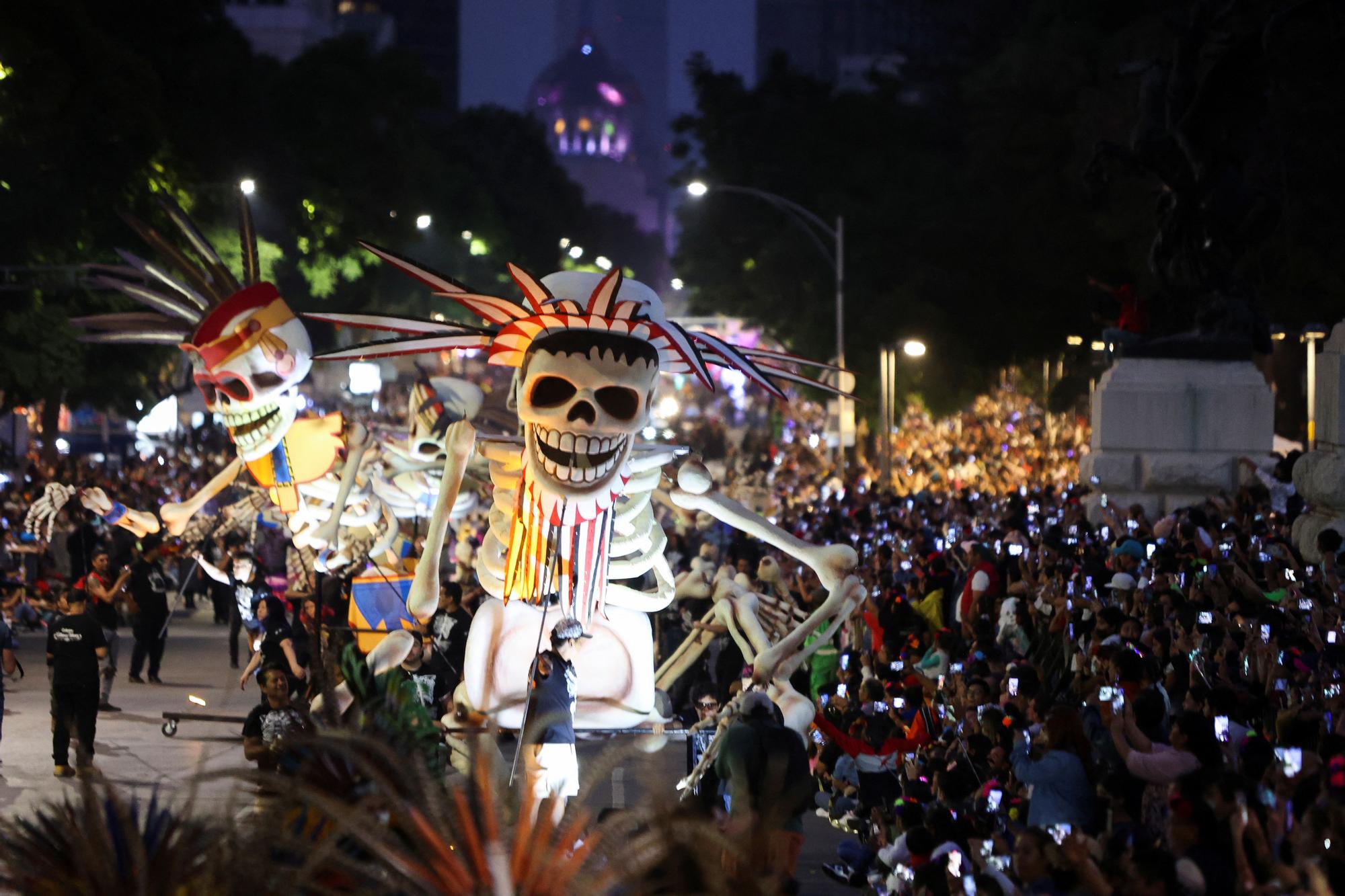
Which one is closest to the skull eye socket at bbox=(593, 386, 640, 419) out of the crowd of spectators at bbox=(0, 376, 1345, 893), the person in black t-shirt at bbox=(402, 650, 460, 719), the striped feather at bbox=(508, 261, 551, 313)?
the striped feather at bbox=(508, 261, 551, 313)

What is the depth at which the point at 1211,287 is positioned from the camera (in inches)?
753

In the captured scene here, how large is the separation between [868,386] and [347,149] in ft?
51.0

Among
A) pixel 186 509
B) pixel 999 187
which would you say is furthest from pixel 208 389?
pixel 999 187

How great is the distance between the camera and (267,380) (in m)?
15.7

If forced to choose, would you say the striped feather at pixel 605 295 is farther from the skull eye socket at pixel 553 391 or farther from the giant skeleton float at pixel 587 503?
the skull eye socket at pixel 553 391

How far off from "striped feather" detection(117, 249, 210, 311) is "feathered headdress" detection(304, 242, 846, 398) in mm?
3724

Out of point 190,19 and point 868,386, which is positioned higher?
point 190,19

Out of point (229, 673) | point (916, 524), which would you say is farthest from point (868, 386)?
point (229, 673)

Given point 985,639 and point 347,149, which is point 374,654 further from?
point 347,149

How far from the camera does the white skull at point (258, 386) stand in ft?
51.0

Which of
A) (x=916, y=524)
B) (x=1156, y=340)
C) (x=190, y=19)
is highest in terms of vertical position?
(x=190, y=19)

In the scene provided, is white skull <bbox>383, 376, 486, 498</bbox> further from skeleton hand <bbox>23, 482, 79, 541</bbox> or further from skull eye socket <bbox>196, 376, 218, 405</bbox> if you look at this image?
skeleton hand <bbox>23, 482, 79, 541</bbox>

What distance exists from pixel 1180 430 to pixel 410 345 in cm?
964

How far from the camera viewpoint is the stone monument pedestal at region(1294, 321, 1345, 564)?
13.5 meters
